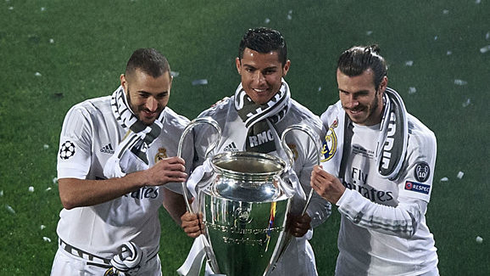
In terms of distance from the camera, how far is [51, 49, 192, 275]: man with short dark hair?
144 inches

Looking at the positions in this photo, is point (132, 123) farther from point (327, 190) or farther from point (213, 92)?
point (213, 92)

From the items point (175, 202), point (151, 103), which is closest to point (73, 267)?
point (175, 202)

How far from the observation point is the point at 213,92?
8.19 m

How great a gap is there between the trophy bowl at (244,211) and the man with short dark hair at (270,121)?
212mm

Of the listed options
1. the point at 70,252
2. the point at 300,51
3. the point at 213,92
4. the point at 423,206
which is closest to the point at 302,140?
the point at 423,206

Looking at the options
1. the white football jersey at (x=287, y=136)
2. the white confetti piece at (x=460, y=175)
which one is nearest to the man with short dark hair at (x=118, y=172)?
the white football jersey at (x=287, y=136)

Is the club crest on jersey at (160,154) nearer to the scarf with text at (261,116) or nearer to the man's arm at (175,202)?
the man's arm at (175,202)

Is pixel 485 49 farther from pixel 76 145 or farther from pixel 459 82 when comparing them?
pixel 76 145

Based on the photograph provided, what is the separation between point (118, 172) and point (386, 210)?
121 centimetres

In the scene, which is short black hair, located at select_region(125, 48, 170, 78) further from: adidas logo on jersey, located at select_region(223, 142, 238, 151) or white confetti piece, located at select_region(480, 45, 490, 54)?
white confetti piece, located at select_region(480, 45, 490, 54)

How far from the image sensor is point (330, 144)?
3.79 metres

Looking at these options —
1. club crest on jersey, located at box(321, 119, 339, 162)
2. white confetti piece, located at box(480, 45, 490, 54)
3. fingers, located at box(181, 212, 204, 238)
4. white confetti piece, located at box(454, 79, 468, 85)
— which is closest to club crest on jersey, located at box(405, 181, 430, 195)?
club crest on jersey, located at box(321, 119, 339, 162)

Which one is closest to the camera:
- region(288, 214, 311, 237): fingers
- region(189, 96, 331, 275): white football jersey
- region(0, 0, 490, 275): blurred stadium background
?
region(288, 214, 311, 237): fingers

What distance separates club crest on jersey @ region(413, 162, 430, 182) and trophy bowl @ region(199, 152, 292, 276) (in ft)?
2.06
